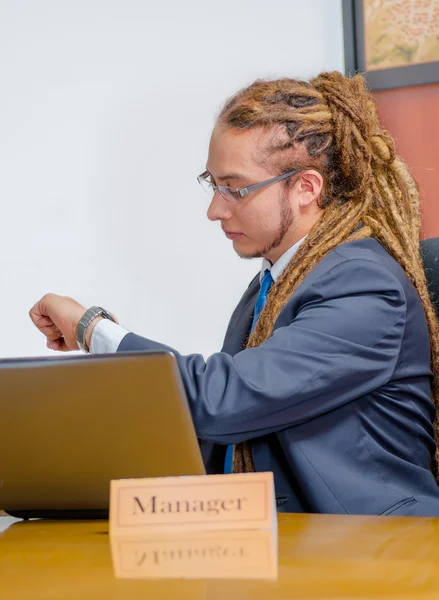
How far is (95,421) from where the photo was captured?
89cm

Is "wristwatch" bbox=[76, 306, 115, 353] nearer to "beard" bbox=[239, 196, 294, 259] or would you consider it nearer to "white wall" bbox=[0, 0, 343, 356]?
"beard" bbox=[239, 196, 294, 259]

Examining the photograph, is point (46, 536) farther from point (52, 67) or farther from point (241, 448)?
point (52, 67)

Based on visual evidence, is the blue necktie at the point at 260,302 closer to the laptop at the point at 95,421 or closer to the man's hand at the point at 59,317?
the man's hand at the point at 59,317

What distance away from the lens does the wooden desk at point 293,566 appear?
60 centimetres

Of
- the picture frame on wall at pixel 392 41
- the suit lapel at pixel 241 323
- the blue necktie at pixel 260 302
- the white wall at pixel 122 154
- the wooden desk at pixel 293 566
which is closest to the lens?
the wooden desk at pixel 293 566

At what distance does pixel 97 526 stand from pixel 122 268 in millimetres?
1248

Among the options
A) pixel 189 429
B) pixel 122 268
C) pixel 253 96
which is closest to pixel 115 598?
pixel 189 429

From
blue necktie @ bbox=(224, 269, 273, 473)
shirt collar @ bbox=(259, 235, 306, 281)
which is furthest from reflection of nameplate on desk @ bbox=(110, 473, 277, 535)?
shirt collar @ bbox=(259, 235, 306, 281)

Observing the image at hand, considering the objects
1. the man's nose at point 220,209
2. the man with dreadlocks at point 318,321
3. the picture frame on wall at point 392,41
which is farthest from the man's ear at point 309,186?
the picture frame on wall at point 392,41

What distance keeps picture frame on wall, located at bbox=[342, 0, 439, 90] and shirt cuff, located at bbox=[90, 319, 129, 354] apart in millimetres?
991

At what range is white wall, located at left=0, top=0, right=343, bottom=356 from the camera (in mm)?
2111

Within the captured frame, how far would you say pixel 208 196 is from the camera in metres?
2.14

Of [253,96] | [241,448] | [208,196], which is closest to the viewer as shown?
[241,448]

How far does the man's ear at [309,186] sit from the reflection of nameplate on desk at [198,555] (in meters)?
0.86
